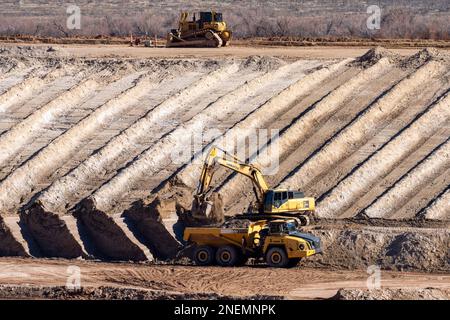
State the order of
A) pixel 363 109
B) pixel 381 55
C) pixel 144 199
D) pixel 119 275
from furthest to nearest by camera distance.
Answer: pixel 381 55 < pixel 363 109 < pixel 144 199 < pixel 119 275

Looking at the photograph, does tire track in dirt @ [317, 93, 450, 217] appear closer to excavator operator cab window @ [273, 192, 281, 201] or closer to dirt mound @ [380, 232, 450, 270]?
excavator operator cab window @ [273, 192, 281, 201]

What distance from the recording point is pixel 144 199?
31641mm

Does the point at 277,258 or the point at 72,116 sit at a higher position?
the point at 72,116

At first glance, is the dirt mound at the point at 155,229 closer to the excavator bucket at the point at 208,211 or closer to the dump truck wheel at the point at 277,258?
the excavator bucket at the point at 208,211

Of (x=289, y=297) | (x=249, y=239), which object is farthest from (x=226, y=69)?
(x=289, y=297)

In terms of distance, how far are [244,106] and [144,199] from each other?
6883 millimetres

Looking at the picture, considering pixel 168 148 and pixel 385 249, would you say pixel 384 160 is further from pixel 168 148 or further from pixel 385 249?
pixel 168 148

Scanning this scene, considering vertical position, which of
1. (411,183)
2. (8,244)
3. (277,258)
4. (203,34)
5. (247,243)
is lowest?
(8,244)

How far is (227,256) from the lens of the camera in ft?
95.3

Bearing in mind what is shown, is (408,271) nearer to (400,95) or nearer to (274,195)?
(274,195)

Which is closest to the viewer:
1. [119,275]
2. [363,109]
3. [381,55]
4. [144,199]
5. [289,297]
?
[289,297]

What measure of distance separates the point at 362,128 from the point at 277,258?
818 centimetres

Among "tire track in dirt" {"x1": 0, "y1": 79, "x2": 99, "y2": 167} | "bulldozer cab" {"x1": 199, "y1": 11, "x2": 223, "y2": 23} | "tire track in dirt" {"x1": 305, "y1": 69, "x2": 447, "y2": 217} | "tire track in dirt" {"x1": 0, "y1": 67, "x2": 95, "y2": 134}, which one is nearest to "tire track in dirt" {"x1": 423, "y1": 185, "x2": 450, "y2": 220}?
"tire track in dirt" {"x1": 305, "y1": 69, "x2": 447, "y2": 217}

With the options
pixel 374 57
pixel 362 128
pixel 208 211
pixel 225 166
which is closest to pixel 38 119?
pixel 208 211
